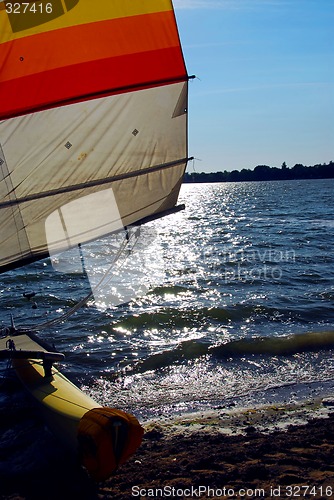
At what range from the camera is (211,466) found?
6.06 m

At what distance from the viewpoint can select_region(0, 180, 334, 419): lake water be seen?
916 cm

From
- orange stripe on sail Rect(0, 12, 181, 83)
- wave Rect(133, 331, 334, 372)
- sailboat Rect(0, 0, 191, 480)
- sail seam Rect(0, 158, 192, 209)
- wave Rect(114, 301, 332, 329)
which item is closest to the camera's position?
orange stripe on sail Rect(0, 12, 181, 83)

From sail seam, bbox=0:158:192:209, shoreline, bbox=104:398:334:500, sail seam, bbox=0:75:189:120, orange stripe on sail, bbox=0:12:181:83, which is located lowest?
shoreline, bbox=104:398:334:500

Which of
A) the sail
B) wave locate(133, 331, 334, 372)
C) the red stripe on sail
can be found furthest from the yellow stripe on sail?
wave locate(133, 331, 334, 372)

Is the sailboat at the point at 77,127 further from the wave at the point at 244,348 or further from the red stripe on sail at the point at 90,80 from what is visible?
the wave at the point at 244,348

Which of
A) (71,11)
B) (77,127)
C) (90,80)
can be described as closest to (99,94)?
(90,80)

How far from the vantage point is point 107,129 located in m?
7.23

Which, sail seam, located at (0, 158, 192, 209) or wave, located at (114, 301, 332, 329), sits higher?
sail seam, located at (0, 158, 192, 209)

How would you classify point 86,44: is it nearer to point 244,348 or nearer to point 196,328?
point 244,348

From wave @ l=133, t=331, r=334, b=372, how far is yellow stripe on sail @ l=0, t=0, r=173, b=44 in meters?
6.47

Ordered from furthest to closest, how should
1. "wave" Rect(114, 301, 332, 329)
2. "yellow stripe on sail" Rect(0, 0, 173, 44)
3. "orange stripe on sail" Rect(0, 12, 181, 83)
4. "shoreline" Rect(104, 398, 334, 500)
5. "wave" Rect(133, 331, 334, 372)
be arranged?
1. "wave" Rect(114, 301, 332, 329)
2. "wave" Rect(133, 331, 334, 372)
3. "orange stripe on sail" Rect(0, 12, 181, 83)
4. "yellow stripe on sail" Rect(0, 0, 173, 44)
5. "shoreline" Rect(104, 398, 334, 500)

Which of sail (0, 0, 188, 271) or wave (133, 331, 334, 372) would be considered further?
wave (133, 331, 334, 372)

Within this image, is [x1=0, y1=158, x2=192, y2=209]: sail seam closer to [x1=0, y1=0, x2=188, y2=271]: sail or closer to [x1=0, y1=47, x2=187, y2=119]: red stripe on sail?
[x1=0, y1=0, x2=188, y2=271]: sail

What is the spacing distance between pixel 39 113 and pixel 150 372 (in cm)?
554
